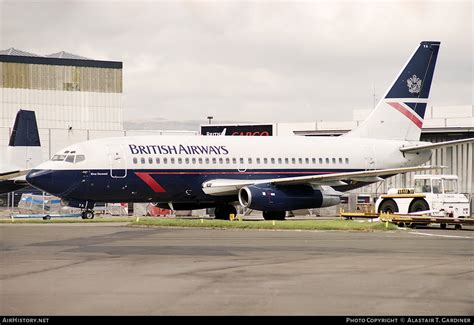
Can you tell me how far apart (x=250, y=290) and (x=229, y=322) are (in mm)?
3050

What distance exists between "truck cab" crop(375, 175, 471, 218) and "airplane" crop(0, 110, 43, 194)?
24.8 m

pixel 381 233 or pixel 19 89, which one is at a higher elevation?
pixel 19 89

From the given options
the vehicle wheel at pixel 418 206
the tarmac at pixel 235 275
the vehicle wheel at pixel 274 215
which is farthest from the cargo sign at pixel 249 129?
the tarmac at pixel 235 275

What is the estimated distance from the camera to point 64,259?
20859 mm

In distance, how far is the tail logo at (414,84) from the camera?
51.8 metres

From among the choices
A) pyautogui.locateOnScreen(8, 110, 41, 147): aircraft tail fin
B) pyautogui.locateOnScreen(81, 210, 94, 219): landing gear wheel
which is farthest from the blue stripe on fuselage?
pyautogui.locateOnScreen(8, 110, 41, 147): aircraft tail fin

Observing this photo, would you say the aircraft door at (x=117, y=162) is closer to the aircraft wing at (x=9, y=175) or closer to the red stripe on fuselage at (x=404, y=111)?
the aircraft wing at (x=9, y=175)

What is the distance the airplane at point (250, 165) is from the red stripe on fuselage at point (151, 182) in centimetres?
5

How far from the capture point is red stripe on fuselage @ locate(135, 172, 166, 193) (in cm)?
4238

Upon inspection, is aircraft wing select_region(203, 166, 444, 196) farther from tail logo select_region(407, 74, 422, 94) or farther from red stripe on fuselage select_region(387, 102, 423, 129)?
tail logo select_region(407, 74, 422, 94)

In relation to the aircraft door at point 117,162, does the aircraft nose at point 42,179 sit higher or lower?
lower

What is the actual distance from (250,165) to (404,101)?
11452mm

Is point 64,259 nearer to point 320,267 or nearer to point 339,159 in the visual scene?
point 320,267

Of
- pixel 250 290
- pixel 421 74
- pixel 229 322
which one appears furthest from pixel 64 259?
pixel 421 74
